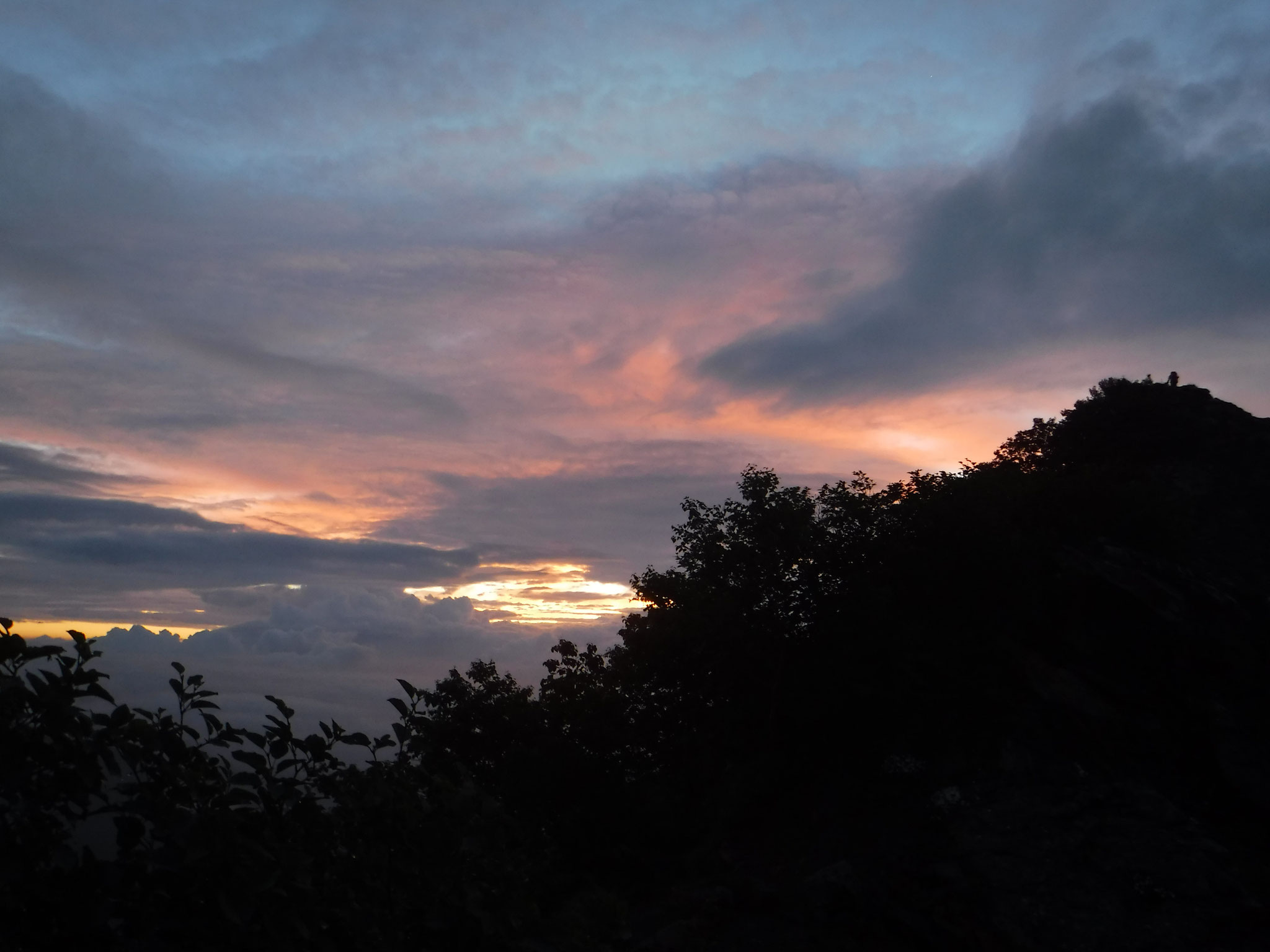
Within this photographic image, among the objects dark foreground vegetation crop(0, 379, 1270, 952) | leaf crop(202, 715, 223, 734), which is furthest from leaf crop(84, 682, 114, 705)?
dark foreground vegetation crop(0, 379, 1270, 952)

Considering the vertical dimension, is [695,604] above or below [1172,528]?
below

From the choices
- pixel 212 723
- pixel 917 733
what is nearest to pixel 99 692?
pixel 212 723

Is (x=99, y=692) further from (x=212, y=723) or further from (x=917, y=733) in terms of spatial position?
(x=917, y=733)

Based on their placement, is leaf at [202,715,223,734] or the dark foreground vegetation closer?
leaf at [202,715,223,734]

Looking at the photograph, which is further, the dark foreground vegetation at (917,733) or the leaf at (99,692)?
the dark foreground vegetation at (917,733)

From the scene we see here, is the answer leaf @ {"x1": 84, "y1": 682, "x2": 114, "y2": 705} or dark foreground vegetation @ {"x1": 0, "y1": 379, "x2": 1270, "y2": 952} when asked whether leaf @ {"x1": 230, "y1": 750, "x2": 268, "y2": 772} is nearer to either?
leaf @ {"x1": 84, "y1": 682, "x2": 114, "y2": 705}

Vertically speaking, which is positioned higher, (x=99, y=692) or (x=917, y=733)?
(x=99, y=692)

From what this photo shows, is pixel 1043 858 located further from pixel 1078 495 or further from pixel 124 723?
pixel 124 723

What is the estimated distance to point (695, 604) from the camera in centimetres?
2911

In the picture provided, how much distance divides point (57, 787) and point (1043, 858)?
23.9 meters

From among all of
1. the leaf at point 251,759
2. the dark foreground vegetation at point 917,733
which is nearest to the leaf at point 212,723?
the leaf at point 251,759

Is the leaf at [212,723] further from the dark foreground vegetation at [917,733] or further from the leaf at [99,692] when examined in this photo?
the dark foreground vegetation at [917,733]

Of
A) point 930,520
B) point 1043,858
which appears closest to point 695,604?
point 930,520

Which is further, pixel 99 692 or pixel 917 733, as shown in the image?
pixel 917 733
